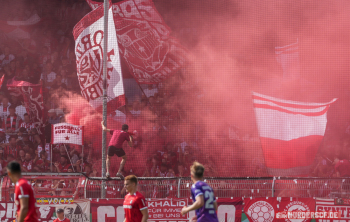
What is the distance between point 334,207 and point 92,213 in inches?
217

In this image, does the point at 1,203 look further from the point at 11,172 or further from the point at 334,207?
the point at 334,207

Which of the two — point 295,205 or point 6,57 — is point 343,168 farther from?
point 6,57

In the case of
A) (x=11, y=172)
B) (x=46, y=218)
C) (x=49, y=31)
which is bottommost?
(x=46, y=218)

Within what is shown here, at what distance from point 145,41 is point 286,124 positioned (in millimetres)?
5550

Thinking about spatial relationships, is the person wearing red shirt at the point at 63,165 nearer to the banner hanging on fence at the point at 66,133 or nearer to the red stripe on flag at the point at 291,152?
the banner hanging on fence at the point at 66,133

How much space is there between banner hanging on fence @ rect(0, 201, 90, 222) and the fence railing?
34 centimetres

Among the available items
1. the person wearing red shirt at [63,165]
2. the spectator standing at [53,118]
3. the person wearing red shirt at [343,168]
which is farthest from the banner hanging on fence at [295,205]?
the spectator standing at [53,118]

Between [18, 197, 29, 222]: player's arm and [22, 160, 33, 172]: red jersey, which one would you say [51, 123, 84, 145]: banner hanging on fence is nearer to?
[22, 160, 33, 172]: red jersey

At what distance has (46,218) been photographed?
910cm

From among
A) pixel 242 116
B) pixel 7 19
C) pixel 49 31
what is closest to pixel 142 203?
pixel 242 116

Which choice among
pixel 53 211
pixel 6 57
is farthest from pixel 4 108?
pixel 53 211

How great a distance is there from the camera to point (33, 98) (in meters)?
13.7

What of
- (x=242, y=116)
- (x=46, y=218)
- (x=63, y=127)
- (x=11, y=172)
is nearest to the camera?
(x=11, y=172)

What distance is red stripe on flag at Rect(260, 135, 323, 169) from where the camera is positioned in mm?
12680
